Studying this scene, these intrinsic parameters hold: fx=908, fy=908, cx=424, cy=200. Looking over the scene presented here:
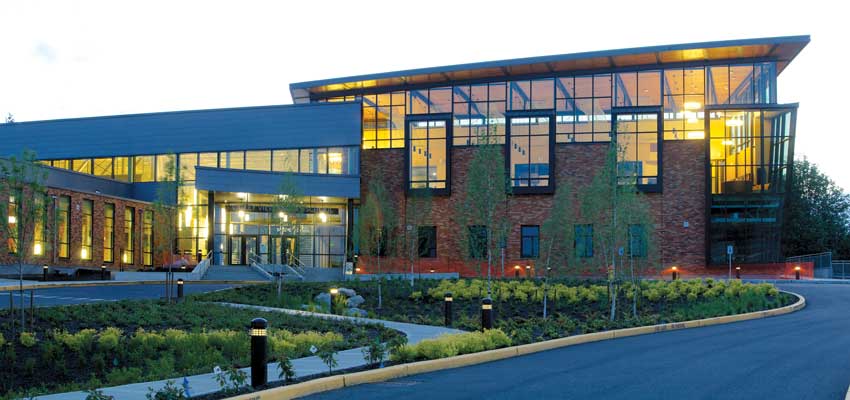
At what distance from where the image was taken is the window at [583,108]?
183 feet

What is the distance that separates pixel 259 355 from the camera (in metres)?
11.6

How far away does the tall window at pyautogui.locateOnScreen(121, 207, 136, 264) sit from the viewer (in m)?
53.0

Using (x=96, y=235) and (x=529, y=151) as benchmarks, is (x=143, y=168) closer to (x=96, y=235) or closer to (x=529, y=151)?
(x=96, y=235)

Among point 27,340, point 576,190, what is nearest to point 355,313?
point 27,340

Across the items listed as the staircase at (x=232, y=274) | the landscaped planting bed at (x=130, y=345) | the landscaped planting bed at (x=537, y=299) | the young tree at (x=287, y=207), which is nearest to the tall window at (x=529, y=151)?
the staircase at (x=232, y=274)

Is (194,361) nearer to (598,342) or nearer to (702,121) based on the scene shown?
(598,342)

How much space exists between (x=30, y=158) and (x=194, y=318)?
17.6ft

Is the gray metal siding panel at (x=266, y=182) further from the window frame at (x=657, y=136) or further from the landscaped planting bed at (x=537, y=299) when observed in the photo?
the landscaped planting bed at (x=537, y=299)

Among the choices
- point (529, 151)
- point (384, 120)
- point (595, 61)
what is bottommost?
point (529, 151)

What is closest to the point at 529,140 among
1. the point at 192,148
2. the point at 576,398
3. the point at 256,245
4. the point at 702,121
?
the point at 702,121

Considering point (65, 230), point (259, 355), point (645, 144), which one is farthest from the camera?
point (645, 144)

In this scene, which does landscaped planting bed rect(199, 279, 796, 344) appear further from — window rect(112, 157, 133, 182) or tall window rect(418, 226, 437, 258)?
window rect(112, 157, 133, 182)

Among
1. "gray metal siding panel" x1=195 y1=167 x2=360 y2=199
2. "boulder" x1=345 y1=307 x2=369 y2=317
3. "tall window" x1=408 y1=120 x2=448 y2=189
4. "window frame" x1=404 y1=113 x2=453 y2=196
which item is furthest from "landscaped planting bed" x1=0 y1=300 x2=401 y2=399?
"tall window" x1=408 y1=120 x2=448 y2=189

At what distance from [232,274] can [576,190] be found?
2032cm
